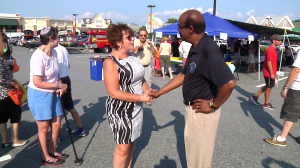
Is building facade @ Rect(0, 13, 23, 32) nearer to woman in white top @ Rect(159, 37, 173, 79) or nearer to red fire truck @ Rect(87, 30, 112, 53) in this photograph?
red fire truck @ Rect(87, 30, 112, 53)

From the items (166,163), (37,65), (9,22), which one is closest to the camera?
(37,65)

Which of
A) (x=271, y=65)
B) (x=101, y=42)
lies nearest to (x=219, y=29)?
(x=271, y=65)

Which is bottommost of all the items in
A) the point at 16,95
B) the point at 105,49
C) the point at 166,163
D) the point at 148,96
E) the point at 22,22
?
the point at 166,163

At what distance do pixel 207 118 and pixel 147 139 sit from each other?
6.65ft

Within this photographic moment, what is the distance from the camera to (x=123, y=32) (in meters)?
2.34

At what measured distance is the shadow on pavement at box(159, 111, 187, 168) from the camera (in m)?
3.41

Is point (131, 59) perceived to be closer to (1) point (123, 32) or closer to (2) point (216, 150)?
(1) point (123, 32)

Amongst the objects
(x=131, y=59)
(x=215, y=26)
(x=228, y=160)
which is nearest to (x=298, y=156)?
(x=228, y=160)

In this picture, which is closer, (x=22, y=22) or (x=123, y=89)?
(x=123, y=89)

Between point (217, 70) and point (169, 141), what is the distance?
234cm

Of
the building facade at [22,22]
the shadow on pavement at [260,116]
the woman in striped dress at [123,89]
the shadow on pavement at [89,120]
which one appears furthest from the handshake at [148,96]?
the building facade at [22,22]

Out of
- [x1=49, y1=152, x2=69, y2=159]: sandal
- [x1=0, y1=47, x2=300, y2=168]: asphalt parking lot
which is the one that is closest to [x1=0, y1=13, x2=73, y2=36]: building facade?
[x1=0, y1=47, x2=300, y2=168]: asphalt parking lot

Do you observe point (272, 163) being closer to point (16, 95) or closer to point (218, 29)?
point (16, 95)

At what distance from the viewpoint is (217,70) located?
1832 mm
